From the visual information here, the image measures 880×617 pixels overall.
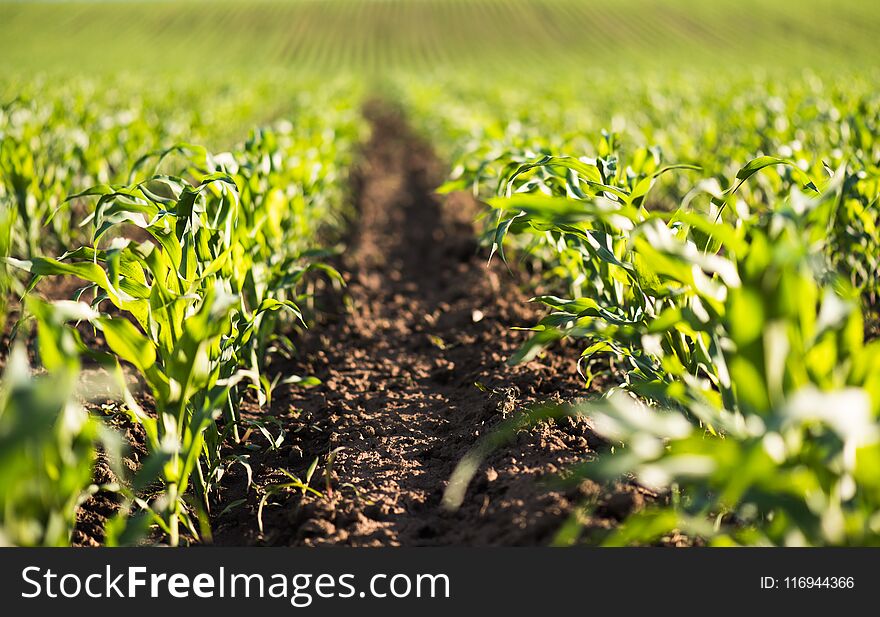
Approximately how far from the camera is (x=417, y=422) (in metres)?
3.10

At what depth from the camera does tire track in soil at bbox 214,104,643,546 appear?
2.21m

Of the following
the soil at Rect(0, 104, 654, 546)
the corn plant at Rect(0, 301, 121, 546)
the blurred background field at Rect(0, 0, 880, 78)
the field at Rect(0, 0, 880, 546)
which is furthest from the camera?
the blurred background field at Rect(0, 0, 880, 78)

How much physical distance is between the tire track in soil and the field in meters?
0.02

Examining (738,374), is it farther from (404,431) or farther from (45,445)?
(404,431)

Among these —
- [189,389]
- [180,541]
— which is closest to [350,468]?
[180,541]

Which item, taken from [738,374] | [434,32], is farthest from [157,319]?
[434,32]

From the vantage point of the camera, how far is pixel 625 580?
1.63 m

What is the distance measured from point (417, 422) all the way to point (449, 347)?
3.01 feet

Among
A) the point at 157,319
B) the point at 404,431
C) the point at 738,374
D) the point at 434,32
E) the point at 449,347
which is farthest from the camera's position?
the point at 434,32

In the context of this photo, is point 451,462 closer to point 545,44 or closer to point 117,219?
point 117,219

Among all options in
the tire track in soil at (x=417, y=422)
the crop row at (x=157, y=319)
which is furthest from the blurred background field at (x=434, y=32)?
the crop row at (x=157, y=319)

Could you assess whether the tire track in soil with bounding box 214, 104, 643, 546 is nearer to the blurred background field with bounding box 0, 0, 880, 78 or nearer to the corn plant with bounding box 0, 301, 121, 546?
the corn plant with bounding box 0, 301, 121, 546

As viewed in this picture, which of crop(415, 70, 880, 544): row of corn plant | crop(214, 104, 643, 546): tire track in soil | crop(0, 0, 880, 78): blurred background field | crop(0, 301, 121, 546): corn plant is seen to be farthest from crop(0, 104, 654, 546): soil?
crop(0, 0, 880, 78): blurred background field

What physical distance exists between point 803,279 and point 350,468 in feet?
6.01
